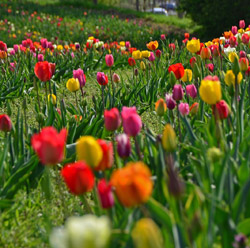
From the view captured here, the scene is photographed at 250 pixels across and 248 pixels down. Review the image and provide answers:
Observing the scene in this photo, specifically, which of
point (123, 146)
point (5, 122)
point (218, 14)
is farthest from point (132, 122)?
point (218, 14)

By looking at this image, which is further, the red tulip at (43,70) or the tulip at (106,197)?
the red tulip at (43,70)

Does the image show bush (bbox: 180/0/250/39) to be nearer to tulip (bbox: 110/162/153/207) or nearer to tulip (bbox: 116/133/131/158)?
tulip (bbox: 116/133/131/158)

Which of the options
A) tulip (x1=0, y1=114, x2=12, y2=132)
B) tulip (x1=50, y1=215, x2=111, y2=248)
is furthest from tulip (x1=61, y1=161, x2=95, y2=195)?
tulip (x1=0, y1=114, x2=12, y2=132)

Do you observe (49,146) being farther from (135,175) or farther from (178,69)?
(178,69)

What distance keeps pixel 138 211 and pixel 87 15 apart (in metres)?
18.1

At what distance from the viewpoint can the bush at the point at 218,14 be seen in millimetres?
12992

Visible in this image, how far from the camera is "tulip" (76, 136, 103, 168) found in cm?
120

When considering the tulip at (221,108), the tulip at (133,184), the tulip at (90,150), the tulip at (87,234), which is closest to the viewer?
the tulip at (87,234)

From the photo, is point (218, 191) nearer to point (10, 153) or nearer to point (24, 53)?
point (10, 153)

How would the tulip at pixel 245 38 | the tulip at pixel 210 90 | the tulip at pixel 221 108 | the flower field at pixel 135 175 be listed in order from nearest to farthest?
the flower field at pixel 135 175
the tulip at pixel 210 90
the tulip at pixel 221 108
the tulip at pixel 245 38

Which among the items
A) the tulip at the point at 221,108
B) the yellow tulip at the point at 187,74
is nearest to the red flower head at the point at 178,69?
the yellow tulip at the point at 187,74

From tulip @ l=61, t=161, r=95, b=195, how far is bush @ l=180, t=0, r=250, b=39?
41.6ft

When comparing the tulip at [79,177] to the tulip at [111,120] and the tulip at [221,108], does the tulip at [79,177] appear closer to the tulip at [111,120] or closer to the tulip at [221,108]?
the tulip at [111,120]

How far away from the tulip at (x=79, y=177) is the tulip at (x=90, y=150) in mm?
49
